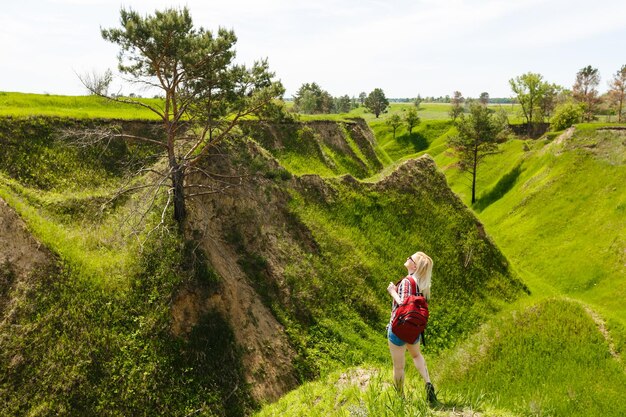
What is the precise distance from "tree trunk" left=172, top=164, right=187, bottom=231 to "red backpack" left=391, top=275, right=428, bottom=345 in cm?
1274

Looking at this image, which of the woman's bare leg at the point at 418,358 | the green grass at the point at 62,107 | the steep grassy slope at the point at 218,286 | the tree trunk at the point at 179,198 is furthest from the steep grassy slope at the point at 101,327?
the woman's bare leg at the point at 418,358

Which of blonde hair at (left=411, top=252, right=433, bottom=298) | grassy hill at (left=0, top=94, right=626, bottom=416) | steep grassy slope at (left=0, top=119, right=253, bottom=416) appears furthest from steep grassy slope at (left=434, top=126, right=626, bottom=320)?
steep grassy slope at (left=0, top=119, right=253, bottom=416)

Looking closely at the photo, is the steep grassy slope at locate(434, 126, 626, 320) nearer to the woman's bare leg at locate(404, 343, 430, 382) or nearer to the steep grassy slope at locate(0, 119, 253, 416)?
the woman's bare leg at locate(404, 343, 430, 382)

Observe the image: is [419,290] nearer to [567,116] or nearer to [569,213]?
[569,213]

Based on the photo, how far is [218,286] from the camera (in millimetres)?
17750

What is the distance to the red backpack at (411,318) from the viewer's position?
841 cm

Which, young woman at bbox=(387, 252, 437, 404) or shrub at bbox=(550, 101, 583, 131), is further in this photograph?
shrub at bbox=(550, 101, 583, 131)

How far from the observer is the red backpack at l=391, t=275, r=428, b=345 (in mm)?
8414

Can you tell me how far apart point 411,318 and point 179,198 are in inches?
526

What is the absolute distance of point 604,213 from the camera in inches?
1548

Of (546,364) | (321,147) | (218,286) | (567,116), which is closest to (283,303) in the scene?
(218,286)

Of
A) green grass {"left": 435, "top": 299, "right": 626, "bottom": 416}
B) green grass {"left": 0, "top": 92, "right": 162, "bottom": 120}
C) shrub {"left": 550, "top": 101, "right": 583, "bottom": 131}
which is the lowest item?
green grass {"left": 435, "top": 299, "right": 626, "bottom": 416}

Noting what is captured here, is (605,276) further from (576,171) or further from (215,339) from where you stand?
(215,339)

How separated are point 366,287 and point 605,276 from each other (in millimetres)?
23241
